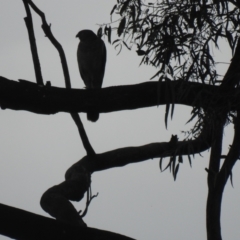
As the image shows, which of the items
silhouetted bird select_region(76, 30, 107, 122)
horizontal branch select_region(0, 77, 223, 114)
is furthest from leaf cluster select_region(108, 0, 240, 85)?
silhouetted bird select_region(76, 30, 107, 122)

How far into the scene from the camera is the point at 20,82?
214 cm

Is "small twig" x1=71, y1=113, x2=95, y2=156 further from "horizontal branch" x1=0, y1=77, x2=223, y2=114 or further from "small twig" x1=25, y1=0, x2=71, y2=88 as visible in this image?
"horizontal branch" x1=0, y1=77, x2=223, y2=114

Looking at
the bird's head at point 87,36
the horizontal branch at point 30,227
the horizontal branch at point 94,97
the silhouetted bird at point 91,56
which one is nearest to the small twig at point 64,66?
the horizontal branch at point 94,97

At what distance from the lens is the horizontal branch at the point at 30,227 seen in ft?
5.25

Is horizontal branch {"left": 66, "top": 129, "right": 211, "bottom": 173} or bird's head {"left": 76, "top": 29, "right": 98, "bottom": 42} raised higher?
bird's head {"left": 76, "top": 29, "right": 98, "bottom": 42}

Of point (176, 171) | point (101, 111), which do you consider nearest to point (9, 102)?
point (101, 111)

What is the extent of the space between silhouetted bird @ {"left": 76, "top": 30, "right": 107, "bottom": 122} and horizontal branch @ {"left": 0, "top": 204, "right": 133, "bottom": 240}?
408 cm

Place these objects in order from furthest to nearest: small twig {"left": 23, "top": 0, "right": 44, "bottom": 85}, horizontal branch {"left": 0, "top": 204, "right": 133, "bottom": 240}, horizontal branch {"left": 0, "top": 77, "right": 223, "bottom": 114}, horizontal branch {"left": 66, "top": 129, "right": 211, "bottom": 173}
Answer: horizontal branch {"left": 66, "top": 129, "right": 211, "bottom": 173}
small twig {"left": 23, "top": 0, "right": 44, "bottom": 85}
horizontal branch {"left": 0, "top": 77, "right": 223, "bottom": 114}
horizontal branch {"left": 0, "top": 204, "right": 133, "bottom": 240}

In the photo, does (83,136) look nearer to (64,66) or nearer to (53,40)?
(64,66)

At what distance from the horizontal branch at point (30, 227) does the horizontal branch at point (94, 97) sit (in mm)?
587

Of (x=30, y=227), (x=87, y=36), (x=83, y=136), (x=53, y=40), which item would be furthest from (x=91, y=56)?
(x=30, y=227)

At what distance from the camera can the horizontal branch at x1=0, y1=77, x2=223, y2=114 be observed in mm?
2115

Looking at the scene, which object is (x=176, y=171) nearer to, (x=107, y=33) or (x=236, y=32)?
(x=236, y=32)

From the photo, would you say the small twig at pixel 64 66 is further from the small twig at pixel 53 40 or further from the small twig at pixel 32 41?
the small twig at pixel 32 41
